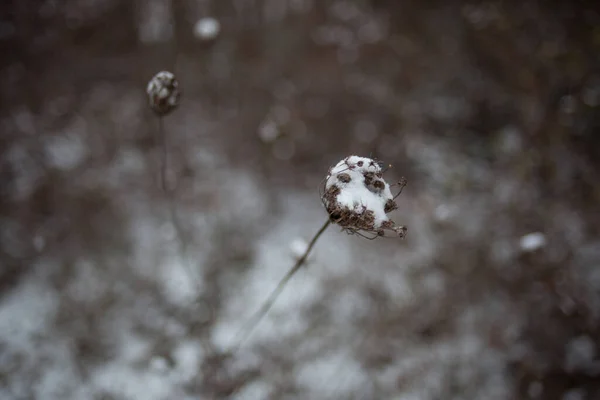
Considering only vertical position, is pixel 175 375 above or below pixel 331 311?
below

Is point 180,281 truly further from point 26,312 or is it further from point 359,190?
point 359,190

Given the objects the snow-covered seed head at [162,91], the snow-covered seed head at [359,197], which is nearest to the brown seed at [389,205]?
the snow-covered seed head at [359,197]

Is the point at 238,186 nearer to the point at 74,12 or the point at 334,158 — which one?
the point at 334,158

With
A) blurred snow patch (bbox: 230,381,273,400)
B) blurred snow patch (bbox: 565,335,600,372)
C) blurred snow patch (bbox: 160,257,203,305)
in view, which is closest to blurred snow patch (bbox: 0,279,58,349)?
blurred snow patch (bbox: 160,257,203,305)

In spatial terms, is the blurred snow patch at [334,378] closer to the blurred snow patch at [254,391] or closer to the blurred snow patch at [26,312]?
the blurred snow patch at [254,391]

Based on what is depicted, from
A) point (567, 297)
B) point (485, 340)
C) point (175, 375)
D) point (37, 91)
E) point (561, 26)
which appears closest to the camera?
point (175, 375)

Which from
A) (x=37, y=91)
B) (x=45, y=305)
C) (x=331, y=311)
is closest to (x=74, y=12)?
(x=37, y=91)

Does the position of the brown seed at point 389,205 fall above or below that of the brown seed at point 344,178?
above
